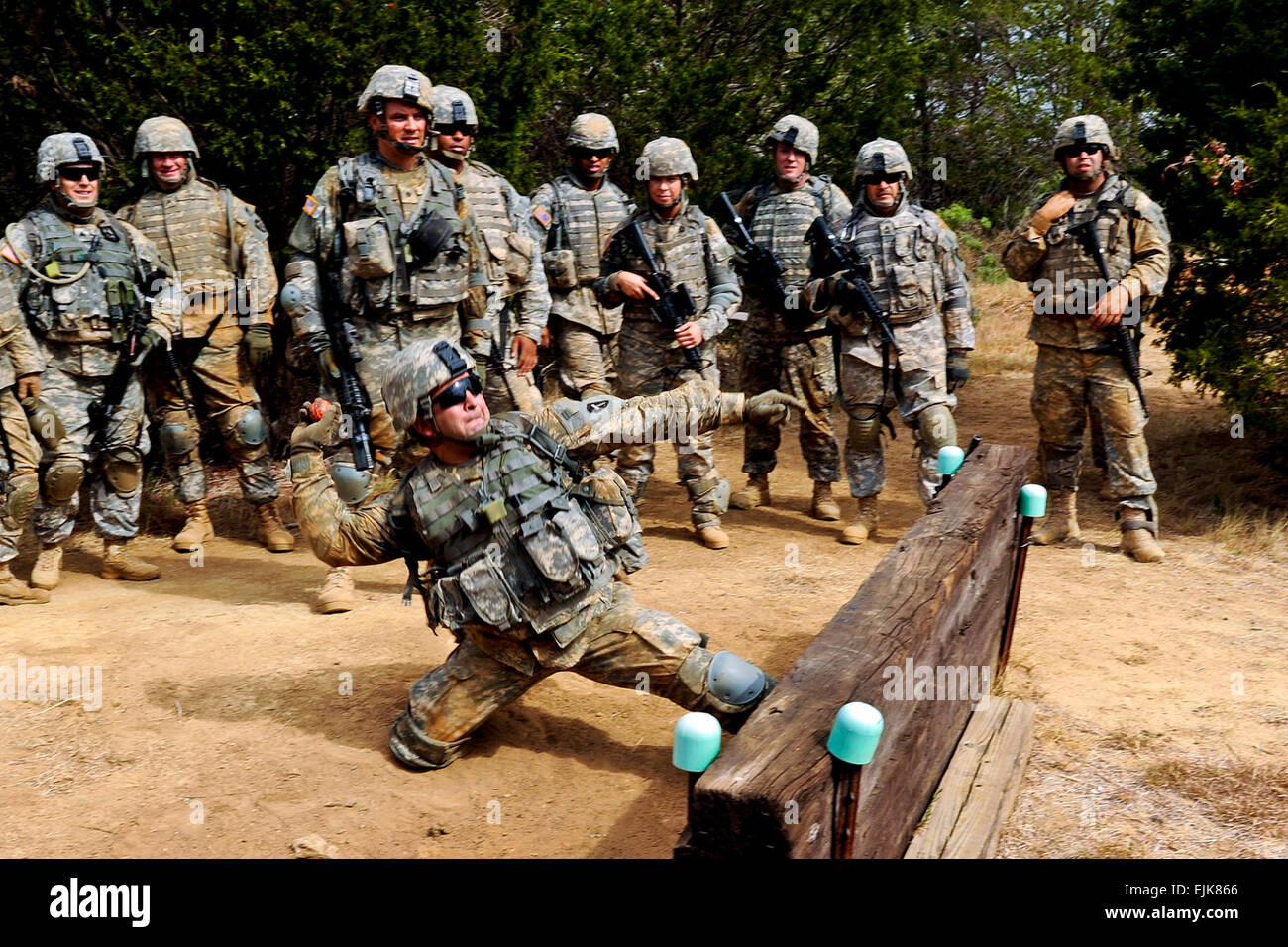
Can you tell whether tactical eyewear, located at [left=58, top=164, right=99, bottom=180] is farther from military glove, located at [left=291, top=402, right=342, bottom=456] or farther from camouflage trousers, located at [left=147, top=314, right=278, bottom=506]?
→ military glove, located at [left=291, top=402, right=342, bottom=456]

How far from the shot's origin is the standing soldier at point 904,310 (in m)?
7.14

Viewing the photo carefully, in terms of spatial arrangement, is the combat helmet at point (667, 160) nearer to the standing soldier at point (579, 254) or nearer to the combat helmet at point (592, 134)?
the combat helmet at point (592, 134)

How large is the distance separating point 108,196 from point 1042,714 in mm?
6630

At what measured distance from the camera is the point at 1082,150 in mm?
6832

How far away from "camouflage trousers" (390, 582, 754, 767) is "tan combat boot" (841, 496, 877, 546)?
321 centimetres

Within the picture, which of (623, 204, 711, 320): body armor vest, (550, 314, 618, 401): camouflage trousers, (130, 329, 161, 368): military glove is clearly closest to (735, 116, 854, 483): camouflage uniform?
(623, 204, 711, 320): body armor vest

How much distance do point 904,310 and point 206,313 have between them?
423 cm

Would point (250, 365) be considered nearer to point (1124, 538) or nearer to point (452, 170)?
point (452, 170)

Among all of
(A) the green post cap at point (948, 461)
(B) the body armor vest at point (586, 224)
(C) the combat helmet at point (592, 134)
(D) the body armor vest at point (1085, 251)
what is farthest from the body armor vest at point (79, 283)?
(D) the body armor vest at point (1085, 251)

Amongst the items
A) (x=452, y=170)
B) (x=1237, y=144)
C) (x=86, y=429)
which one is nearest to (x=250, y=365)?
(x=86, y=429)

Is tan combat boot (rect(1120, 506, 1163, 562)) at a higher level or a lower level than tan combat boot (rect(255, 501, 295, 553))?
higher

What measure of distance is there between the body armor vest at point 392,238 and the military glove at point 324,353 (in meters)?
0.30

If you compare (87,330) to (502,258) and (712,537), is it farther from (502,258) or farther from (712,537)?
(712,537)

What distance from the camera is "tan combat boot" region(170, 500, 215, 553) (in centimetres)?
753
